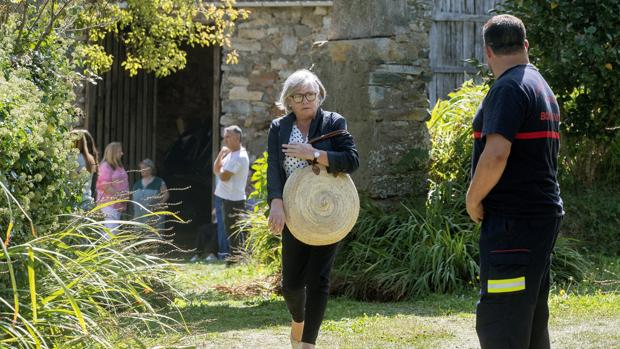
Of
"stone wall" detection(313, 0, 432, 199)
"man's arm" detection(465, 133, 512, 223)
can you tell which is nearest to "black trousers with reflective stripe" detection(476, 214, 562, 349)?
"man's arm" detection(465, 133, 512, 223)

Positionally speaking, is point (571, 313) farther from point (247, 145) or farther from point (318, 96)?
point (247, 145)

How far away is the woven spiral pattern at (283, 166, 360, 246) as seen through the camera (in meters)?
5.73

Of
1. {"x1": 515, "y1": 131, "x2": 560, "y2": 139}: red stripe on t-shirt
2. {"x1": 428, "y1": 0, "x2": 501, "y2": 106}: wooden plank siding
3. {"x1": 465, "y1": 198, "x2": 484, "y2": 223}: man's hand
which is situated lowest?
{"x1": 465, "y1": 198, "x2": 484, "y2": 223}: man's hand

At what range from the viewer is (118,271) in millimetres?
5199

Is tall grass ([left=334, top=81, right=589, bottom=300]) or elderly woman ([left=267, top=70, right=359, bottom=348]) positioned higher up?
elderly woman ([left=267, top=70, right=359, bottom=348])

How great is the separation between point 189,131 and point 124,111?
9.23 ft

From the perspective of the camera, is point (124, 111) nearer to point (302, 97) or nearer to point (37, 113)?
point (302, 97)

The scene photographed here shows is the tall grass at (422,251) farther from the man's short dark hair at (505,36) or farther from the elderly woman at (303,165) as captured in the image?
the man's short dark hair at (505,36)

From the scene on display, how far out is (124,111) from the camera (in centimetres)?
1708

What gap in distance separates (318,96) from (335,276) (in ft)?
10.9

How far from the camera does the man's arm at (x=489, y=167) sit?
4.27 metres

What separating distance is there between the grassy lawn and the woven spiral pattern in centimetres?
69

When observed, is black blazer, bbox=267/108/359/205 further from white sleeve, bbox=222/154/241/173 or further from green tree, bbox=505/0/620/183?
white sleeve, bbox=222/154/241/173

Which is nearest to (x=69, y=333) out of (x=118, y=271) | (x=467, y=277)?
(x=118, y=271)
